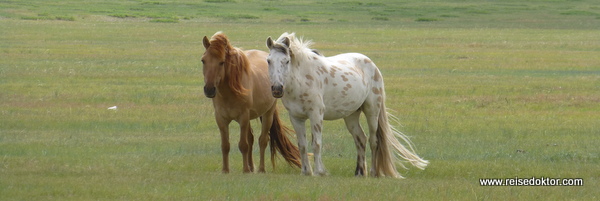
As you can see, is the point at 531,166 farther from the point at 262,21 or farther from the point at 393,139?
the point at 262,21

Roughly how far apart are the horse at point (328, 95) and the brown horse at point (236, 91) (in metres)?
0.50

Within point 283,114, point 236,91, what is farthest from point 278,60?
point 283,114

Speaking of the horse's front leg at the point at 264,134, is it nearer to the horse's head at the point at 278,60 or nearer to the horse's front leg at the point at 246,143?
the horse's front leg at the point at 246,143

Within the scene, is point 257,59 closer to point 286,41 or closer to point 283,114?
point 286,41

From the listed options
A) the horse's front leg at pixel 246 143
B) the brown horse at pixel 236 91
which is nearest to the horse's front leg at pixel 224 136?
the brown horse at pixel 236 91

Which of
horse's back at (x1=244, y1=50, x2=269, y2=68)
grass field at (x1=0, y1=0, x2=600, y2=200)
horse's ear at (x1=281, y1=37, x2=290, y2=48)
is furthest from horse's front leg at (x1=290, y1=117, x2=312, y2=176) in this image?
horse's back at (x1=244, y1=50, x2=269, y2=68)

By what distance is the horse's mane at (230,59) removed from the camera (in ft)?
31.8

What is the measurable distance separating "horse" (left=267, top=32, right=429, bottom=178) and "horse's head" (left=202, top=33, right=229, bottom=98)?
0.58m

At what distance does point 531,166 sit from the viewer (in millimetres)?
10867

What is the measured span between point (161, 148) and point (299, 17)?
4073 cm

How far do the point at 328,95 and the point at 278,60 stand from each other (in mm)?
1002

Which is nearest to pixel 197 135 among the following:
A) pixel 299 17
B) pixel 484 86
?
pixel 484 86

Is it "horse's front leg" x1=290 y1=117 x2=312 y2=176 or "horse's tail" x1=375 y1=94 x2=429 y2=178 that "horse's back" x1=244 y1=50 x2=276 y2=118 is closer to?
"horse's front leg" x1=290 y1=117 x2=312 y2=176

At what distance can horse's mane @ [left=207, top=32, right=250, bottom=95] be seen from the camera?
9.69 metres
